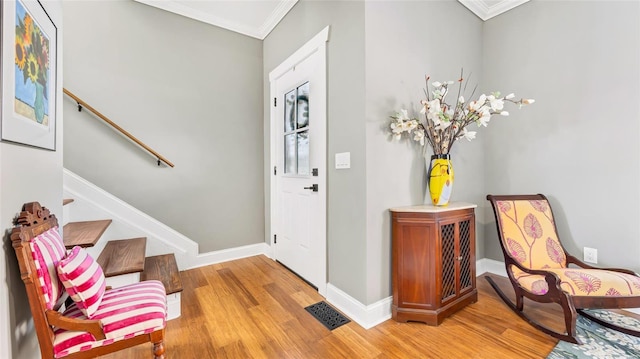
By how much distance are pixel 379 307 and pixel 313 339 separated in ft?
1.72

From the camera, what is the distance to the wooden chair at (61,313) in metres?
0.97

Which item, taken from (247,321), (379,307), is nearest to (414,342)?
(379,307)

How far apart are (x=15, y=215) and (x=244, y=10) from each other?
2743mm

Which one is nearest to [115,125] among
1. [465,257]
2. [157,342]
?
[157,342]

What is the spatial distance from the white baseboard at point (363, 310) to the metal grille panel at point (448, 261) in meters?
0.42

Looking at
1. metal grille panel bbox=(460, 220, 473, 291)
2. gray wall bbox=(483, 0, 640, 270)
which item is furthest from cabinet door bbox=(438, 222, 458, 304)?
gray wall bbox=(483, 0, 640, 270)

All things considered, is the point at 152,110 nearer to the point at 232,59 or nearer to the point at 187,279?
the point at 232,59

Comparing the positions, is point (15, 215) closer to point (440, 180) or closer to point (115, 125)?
point (115, 125)

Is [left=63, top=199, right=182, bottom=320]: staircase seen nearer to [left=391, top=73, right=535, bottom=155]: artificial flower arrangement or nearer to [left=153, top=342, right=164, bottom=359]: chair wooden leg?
[left=153, top=342, right=164, bottom=359]: chair wooden leg

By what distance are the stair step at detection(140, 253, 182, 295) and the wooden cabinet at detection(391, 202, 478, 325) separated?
1636 mm

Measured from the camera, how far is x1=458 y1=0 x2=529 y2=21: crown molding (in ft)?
8.09

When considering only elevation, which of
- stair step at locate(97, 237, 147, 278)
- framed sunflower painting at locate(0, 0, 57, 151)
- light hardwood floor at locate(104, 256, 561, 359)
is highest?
framed sunflower painting at locate(0, 0, 57, 151)

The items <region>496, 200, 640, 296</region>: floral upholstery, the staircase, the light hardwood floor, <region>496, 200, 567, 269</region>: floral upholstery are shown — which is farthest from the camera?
<region>496, 200, 567, 269</region>: floral upholstery

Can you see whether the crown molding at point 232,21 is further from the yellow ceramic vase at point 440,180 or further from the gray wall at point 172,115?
the yellow ceramic vase at point 440,180
